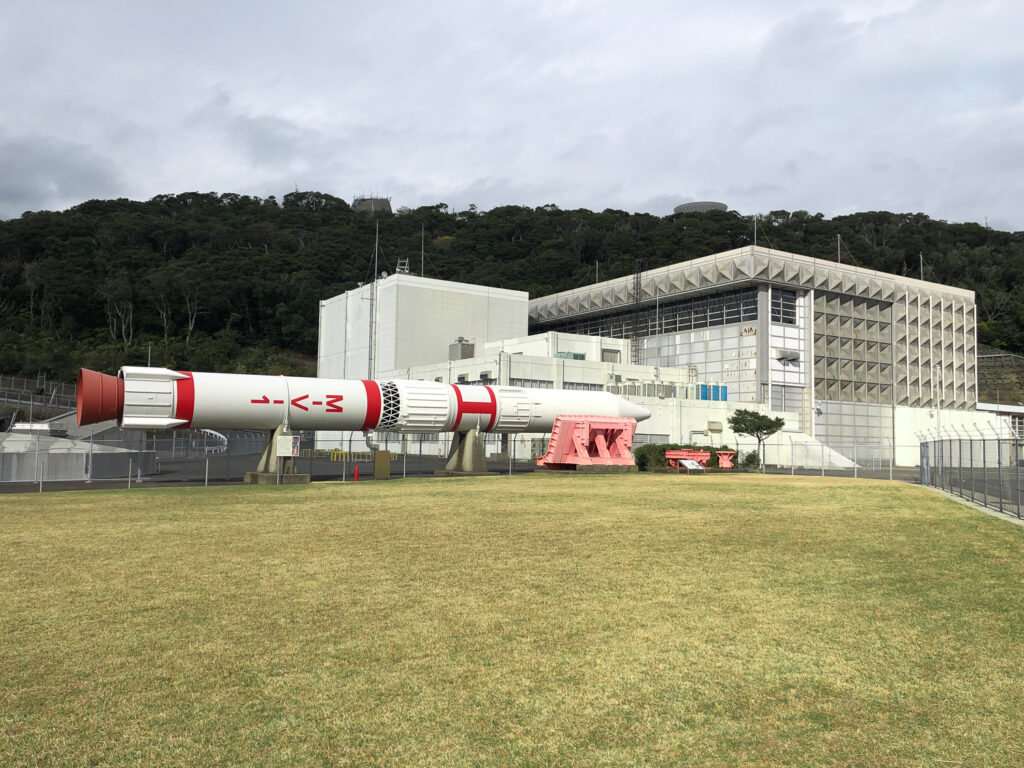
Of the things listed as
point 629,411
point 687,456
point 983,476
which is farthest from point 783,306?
point 983,476

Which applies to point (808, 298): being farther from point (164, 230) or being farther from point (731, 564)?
point (164, 230)

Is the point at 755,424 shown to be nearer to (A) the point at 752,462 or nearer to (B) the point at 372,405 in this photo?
(A) the point at 752,462

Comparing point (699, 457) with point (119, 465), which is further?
point (699, 457)

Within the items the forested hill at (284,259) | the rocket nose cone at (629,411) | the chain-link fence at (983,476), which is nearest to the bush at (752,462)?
the rocket nose cone at (629,411)

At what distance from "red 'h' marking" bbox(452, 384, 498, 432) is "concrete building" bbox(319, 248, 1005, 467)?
25731mm

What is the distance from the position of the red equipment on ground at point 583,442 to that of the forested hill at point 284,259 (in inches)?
2842

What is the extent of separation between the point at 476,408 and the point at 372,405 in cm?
558

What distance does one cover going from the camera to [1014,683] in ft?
23.5

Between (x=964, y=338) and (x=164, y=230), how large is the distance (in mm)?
114713

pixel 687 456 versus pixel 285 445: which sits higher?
pixel 285 445

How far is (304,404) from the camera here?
32.0m

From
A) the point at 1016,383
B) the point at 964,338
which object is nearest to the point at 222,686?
the point at 964,338

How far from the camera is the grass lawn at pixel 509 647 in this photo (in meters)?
5.86

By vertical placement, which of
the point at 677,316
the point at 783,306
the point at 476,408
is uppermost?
the point at 783,306
